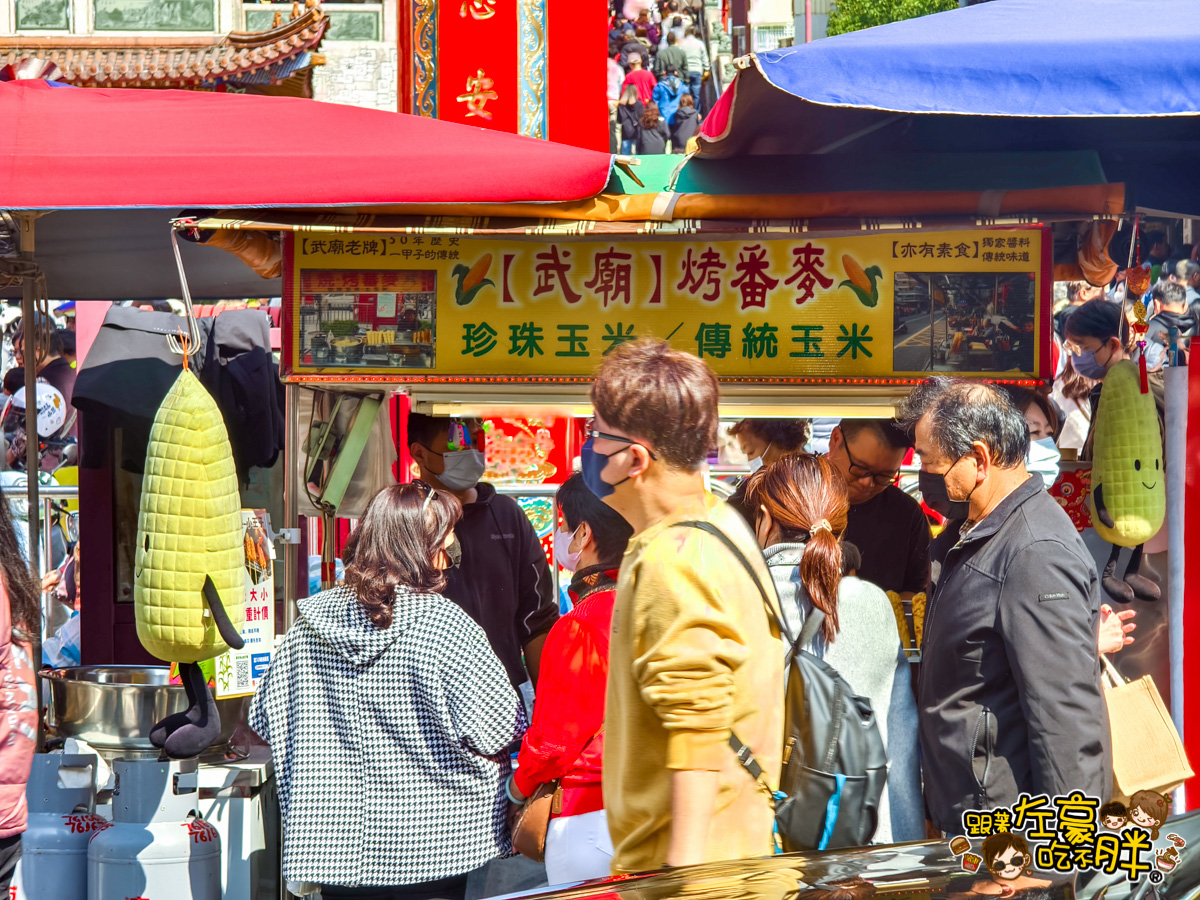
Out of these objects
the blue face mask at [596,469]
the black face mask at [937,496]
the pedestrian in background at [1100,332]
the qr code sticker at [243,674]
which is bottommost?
the qr code sticker at [243,674]

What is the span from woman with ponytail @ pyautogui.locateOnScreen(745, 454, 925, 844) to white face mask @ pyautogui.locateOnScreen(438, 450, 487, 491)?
5.11 feet

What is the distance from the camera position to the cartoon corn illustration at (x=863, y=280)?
13.3 feet

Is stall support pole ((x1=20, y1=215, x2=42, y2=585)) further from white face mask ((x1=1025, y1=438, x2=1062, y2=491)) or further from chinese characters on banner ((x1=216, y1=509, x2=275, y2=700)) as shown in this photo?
white face mask ((x1=1025, y1=438, x2=1062, y2=491))

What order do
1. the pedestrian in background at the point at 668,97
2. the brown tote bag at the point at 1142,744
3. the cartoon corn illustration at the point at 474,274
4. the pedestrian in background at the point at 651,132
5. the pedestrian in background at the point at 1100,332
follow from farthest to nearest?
the pedestrian in background at the point at 668,97 → the pedestrian in background at the point at 651,132 → the pedestrian in background at the point at 1100,332 → the cartoon corn illustration at the point at 474,274 → the brown tote bag at the point at 1142,744

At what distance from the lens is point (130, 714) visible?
4.10 metres

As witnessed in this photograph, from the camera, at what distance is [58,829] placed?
4.04 metres

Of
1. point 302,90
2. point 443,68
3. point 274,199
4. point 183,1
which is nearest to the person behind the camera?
point 274,199

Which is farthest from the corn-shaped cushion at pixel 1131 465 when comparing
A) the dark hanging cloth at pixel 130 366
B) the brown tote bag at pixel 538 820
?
the dark hanging cloth at pixel 130 366

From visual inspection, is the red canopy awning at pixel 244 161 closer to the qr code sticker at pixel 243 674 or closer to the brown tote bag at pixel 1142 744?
the qr code sticker at pixel 243 674

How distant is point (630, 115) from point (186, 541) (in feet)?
43.4

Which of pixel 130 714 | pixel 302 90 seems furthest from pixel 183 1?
pixel 130 714

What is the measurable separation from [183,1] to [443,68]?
34.7 feet

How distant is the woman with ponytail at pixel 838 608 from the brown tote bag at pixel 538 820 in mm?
744

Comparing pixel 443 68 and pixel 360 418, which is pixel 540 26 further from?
pixel 360 418
